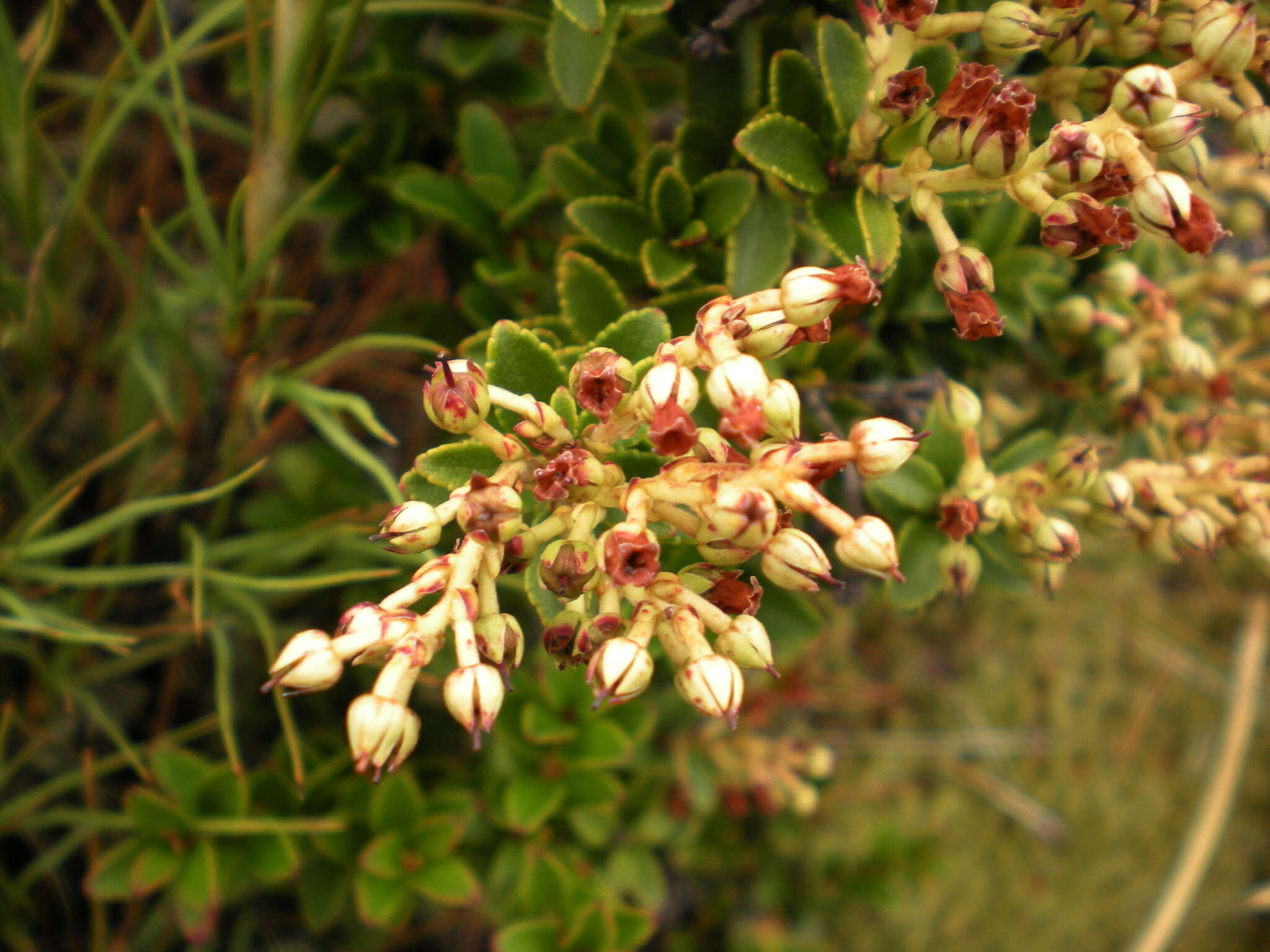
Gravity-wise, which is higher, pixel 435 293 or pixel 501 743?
pixel 435 293

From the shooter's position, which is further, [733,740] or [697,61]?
[733,740]

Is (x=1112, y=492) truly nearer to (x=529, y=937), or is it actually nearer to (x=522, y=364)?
(x=522, y=364)

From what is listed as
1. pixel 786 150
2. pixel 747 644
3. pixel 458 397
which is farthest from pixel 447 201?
pixel 747 644

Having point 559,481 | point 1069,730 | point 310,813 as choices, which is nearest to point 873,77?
point 559,481

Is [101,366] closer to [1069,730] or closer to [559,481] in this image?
[559,481]

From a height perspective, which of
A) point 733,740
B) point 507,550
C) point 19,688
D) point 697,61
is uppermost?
point 697,61

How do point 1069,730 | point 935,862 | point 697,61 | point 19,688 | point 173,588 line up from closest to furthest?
1. point 697,61
2. point 173,588
3. point 19,688
4. point 935,862
5. point 1069,730

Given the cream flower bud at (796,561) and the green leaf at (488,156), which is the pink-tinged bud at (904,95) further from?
the green leaf at (488,156)
